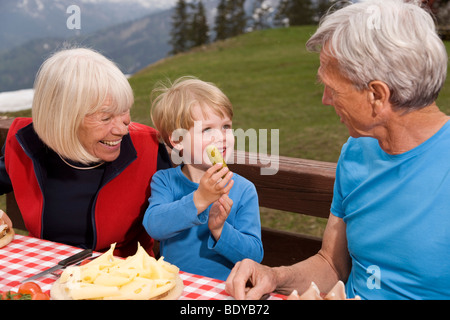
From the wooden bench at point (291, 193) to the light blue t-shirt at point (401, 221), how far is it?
0.57 m

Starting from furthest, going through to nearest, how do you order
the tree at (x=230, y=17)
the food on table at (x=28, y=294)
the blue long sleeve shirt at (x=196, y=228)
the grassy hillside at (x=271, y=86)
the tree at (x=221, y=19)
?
the tree at (x=221, y=19)
the tree at (x=230, y=17)
the grassy hillside at (x=271, y=86)
the blue long sleeve shirt at (x=196, y=228)
the food on table at (x=28, y=294)

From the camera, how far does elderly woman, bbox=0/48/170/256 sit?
195 cm

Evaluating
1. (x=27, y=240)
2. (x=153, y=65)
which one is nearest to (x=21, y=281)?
(x=27, y=240)

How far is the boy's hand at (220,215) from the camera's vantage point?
1665mm

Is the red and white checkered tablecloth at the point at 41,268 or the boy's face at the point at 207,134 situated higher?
the boy's face at the point at 207,134

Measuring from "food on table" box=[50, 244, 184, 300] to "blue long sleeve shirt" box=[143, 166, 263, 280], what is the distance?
329 millimetres

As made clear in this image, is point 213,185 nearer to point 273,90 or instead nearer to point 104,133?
point 104,133

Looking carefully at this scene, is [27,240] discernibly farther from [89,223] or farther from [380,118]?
[380,118]

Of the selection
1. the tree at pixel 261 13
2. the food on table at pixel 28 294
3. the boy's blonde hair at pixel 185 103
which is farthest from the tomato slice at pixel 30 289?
the tree at pixel 261 13

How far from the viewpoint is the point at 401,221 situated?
1477 millimetres

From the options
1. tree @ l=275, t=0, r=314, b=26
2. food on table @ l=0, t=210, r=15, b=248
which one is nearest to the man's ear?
food on table @ l=0, t=210, r=15, b=248

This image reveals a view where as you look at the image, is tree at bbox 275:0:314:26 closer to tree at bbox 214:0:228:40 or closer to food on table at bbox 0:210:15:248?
tree at bbox 214:0:228:40

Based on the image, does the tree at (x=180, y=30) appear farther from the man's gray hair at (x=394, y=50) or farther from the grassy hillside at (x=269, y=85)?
the man's gray hair at (x=394, y=50)

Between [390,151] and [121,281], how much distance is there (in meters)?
0.90
